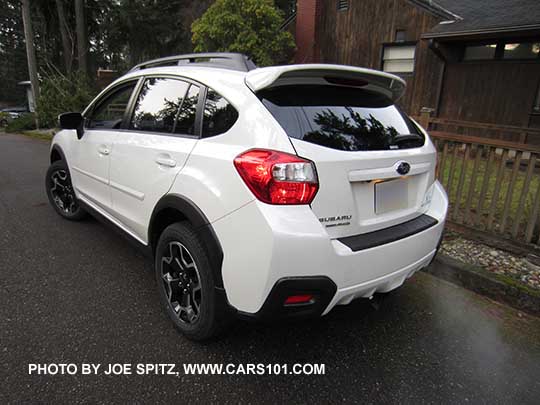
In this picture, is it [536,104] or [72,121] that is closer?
[72,121]

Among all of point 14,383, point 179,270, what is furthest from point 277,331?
point 14,383

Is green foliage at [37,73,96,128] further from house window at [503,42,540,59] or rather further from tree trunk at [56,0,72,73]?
house window at [503,42,540,59]

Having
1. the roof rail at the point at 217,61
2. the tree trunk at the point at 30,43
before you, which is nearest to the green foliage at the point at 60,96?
the tree trunk at the point at 30,43

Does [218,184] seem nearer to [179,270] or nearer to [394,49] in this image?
[179,270]

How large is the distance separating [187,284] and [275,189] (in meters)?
0.95

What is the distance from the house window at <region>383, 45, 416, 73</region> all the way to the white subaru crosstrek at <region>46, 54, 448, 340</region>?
407 inches

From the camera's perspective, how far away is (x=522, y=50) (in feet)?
28.6

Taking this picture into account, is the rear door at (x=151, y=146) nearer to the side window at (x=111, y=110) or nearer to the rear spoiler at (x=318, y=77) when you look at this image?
the side window at (x=111, y=110)

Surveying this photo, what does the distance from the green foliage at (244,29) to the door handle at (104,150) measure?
1063 cm

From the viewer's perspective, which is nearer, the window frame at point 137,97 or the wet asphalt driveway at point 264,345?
the wet asphalt driveway at point 264,345

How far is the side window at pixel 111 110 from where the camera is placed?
10.1ft

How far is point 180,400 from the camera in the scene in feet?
6.00

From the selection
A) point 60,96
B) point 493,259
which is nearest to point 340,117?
point 493,259

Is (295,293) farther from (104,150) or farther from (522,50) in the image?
(522,50)
